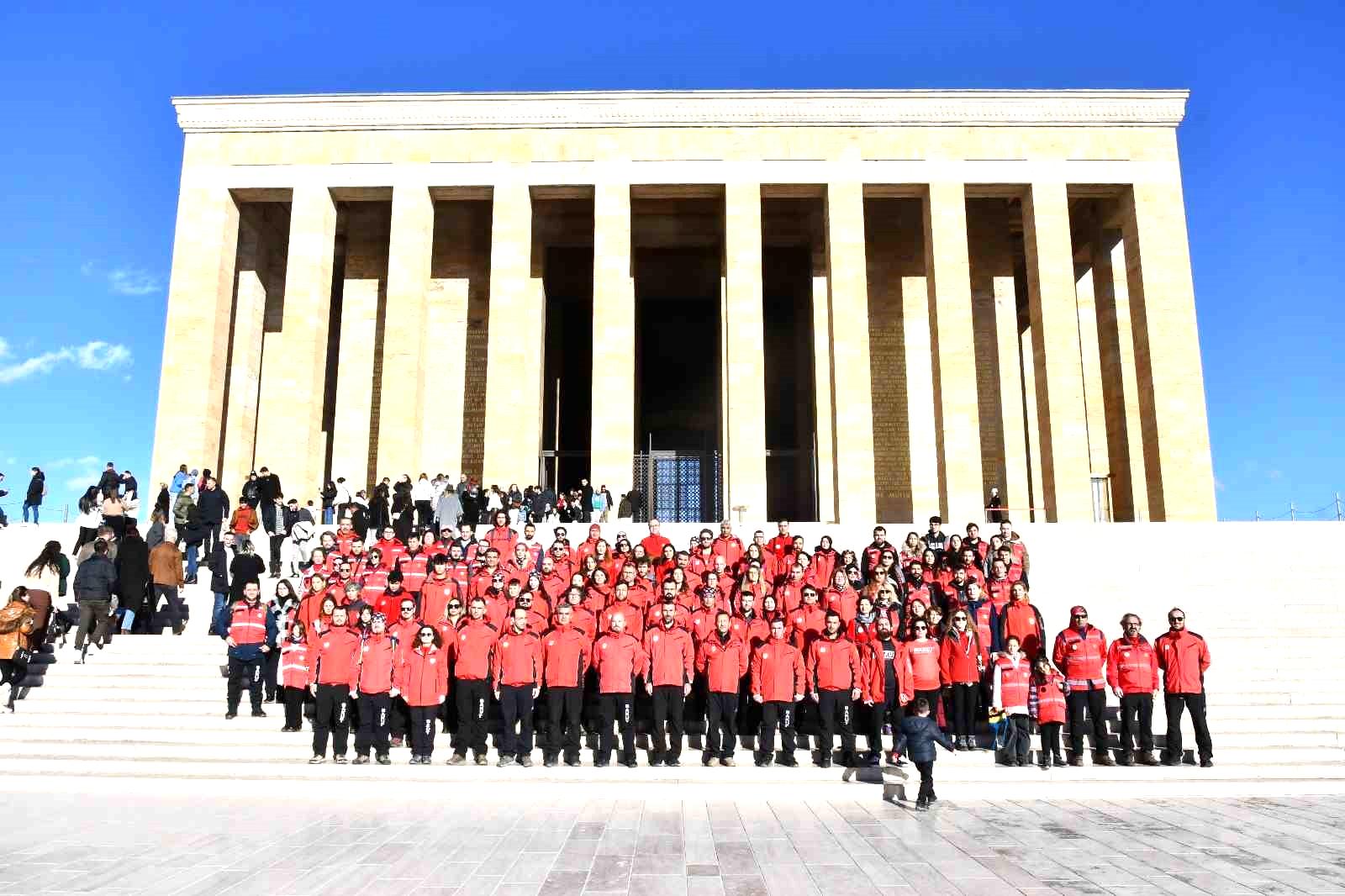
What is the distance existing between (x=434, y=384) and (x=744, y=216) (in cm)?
986

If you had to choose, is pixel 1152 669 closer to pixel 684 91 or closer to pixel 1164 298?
pixel 1164 298

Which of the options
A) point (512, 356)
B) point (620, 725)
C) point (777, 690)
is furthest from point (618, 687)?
point (512, 356)

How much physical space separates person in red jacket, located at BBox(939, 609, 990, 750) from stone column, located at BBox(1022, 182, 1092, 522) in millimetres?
14554

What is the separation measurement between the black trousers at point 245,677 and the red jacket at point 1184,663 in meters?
9.68

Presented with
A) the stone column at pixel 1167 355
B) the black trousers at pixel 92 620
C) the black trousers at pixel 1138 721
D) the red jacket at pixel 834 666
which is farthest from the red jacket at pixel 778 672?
the stone column at pixel 1167 355

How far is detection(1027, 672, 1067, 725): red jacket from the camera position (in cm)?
893

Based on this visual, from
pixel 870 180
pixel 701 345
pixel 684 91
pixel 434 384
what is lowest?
pixel 434 384

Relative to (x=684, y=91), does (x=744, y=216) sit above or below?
below

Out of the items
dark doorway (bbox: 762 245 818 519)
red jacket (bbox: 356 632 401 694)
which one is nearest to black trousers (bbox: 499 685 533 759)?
red jacket (bbox: 356 632 401 694)

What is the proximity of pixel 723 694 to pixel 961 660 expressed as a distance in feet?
8.15

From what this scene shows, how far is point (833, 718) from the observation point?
921 centimetres

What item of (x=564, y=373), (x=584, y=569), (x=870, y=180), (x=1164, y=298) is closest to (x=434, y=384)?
(x=564, y=373)

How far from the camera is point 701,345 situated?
30.4 metres

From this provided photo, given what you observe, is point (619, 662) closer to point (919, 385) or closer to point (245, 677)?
point (245, 677)
